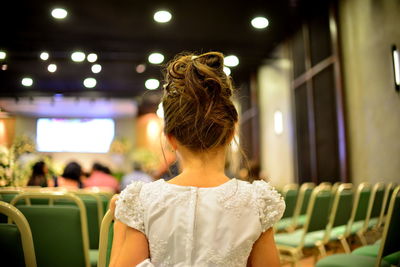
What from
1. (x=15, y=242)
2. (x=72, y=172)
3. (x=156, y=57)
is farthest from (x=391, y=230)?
(x=156, y=57)

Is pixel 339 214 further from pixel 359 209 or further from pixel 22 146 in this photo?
pixel 22 146

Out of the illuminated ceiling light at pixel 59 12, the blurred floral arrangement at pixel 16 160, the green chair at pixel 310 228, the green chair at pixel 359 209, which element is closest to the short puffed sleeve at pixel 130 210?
the blurred floral arrangement at pixel 16 160

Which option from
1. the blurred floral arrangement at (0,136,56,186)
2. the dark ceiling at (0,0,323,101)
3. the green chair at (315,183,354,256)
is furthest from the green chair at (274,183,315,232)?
the dark ceiling at (0,0,323,101)

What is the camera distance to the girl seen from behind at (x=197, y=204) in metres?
0.96

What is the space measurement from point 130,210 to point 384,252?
1485 millimetres

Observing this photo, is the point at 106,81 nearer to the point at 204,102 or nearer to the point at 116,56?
the point at 116,56

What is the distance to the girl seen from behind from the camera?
3.16 ft

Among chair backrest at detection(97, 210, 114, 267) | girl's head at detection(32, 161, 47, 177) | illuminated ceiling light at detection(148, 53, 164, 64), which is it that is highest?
illuminated ceiling light at detection(148, 53, 164, 64)

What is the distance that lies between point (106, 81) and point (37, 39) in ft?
12.3

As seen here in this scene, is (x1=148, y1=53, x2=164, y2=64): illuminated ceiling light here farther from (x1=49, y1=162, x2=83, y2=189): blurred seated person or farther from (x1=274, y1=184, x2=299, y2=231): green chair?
(x1=274, y1=184, x2=299, y2=231): green chair

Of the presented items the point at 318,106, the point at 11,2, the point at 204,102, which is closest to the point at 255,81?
the point at 318,106

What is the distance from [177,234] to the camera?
38.0 inches

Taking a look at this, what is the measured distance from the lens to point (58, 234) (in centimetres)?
153

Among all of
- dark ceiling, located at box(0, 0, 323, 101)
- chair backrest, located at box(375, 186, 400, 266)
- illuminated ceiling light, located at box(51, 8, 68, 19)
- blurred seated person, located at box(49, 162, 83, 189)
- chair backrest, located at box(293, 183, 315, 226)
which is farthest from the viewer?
dark ceiling, located at box(0, 0, 323, 101)
